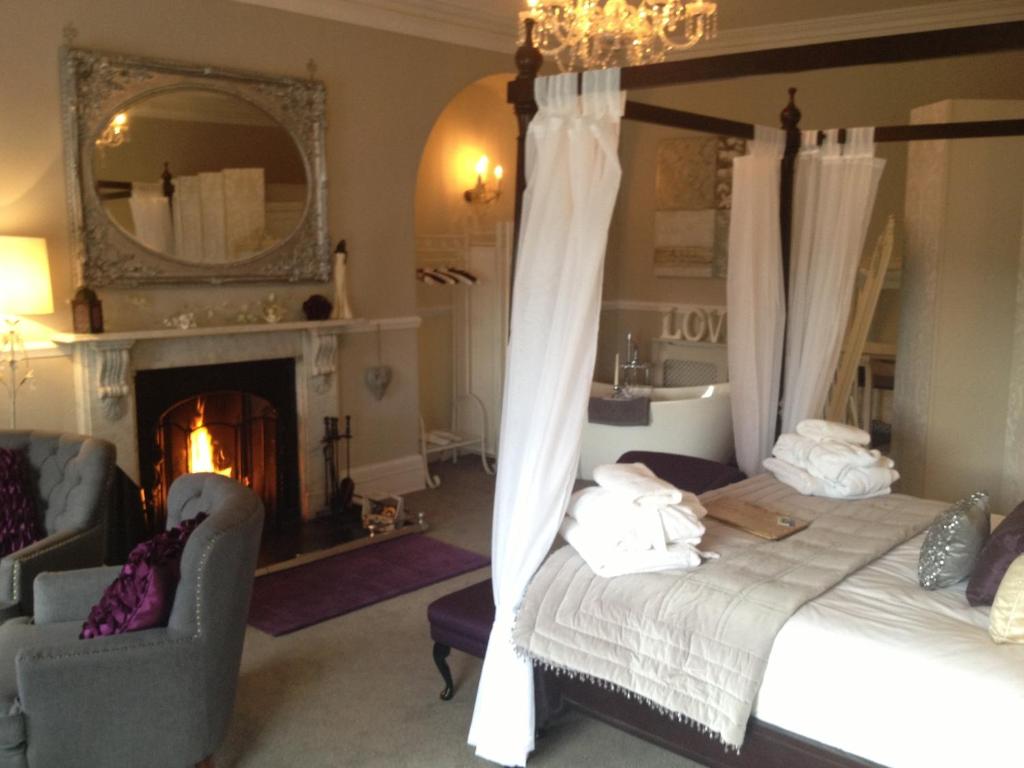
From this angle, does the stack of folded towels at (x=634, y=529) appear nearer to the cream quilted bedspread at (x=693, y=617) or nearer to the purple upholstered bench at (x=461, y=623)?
the cream quilted bedspread at (x=693, y=617)

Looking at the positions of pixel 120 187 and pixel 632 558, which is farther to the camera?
pixel 120 187

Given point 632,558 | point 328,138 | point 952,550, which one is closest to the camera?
point 952,550

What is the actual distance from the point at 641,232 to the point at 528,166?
438cm

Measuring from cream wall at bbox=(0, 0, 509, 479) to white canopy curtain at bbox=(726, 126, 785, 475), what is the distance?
7.65ft

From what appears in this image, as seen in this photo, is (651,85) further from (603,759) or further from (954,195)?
(954,195)

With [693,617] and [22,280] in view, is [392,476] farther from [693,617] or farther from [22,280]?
[693,617]

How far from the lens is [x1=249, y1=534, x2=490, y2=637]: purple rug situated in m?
4.04

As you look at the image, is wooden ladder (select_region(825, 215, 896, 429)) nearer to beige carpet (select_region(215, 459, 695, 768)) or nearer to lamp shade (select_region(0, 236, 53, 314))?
beige carpet (select_region(215, 459, 695, 768))

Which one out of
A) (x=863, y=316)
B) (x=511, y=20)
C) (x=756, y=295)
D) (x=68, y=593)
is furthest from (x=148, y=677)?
(x=511, y=20)

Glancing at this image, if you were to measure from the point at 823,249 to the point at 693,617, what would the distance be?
216 cm

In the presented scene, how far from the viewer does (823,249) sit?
160 inches

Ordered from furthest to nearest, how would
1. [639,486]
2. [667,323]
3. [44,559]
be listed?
[667,323] → [44,559] → [639,486]

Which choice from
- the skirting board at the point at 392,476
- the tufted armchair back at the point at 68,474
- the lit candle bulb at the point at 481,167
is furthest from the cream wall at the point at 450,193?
the tufted armchair back at the point at 68,474

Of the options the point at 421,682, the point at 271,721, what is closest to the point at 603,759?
the point at 421,682
